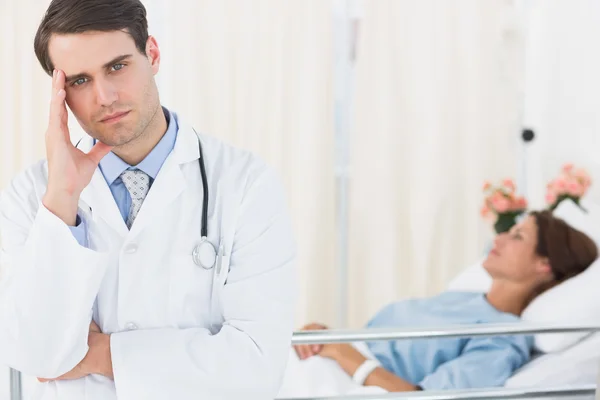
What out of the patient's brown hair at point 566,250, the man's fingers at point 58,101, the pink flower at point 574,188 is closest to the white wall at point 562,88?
the pink flower at point 574,188

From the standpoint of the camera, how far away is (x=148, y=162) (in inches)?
53.3

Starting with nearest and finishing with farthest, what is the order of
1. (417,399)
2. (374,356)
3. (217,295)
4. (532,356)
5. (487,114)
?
1. (217,295)
2. (417,399)
3. (532,356)
4. (374,356)
5. (487,114)

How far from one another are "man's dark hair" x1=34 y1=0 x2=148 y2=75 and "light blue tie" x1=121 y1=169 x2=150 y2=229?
0.22 metres

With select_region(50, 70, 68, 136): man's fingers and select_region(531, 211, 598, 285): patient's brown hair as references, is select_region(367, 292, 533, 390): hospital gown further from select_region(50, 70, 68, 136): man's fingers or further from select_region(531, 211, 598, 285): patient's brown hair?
select_region(50, 70, 68, 136): man's fingers

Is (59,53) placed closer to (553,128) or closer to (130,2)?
(130,2)

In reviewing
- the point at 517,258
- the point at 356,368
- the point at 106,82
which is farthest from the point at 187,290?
the point at 517,258

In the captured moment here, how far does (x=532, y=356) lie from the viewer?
2.29 m

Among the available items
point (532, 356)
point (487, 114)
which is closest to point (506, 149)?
point (487, 114)

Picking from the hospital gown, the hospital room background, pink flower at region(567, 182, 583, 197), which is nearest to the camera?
the hospital gown

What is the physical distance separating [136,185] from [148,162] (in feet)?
0.15

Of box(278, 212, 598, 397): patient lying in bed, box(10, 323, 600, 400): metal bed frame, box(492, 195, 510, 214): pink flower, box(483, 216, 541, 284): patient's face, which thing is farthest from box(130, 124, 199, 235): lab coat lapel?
box(492, 195, 510, 214): pink flower

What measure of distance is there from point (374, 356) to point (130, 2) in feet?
5.20

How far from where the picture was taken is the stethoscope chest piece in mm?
1290

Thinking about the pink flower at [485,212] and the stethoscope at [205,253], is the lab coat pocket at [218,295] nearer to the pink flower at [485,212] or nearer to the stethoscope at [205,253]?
the stethoscope at [205,253]
